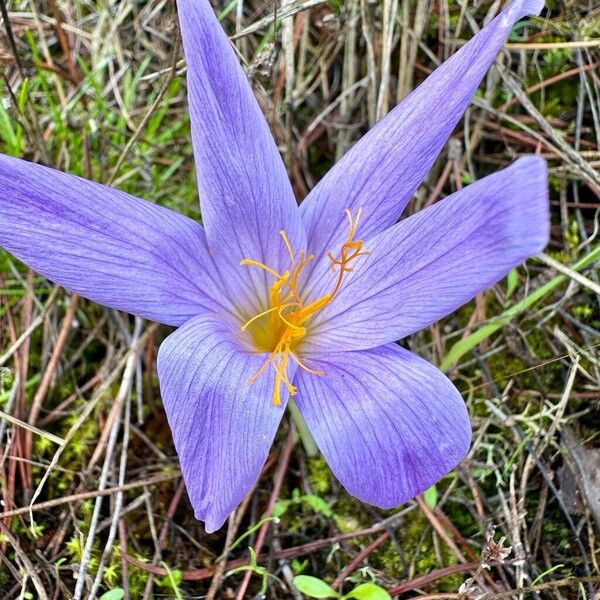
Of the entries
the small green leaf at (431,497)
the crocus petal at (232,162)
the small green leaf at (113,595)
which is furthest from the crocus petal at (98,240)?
the small green leaf at (431,497)

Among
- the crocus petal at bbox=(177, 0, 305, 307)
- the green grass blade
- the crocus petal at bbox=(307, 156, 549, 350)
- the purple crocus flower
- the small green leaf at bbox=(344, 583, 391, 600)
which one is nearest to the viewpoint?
the crocus petal at bbox=(307, 156, 549, 350)

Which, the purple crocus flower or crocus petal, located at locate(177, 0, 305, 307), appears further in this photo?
crocus petal, located at locate(177, 0, 305, 307)

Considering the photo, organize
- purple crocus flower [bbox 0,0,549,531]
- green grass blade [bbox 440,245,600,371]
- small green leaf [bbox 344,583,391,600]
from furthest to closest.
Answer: green grass blade [bbox 440,245,600,371] → small green leaf [bbox 344,583,391,600] → purple crocus flower [bbox 0,0,549,531]

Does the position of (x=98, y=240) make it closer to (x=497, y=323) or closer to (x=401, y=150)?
(x=401, y=150)

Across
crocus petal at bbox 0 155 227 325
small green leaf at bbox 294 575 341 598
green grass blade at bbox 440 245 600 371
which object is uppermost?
crocus petal at bbox 0 155 227 325

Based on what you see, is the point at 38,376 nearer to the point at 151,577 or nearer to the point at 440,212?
the point at 151,577

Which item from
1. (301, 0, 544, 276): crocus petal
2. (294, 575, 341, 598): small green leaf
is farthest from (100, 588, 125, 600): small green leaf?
(301, 0, 544, 276): crocus petal

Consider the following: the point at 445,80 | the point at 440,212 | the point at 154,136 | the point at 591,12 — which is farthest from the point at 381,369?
the point at 591,12

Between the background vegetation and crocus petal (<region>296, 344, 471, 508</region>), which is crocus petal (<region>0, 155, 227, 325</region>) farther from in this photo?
crocus petal (<region>296, 344, 471, 508</region>)

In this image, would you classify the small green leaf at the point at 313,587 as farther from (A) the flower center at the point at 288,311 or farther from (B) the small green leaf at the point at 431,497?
(A) the flower center at the point at 288,311

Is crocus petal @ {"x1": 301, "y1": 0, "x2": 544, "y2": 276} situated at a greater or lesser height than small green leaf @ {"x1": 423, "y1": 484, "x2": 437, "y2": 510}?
greater
